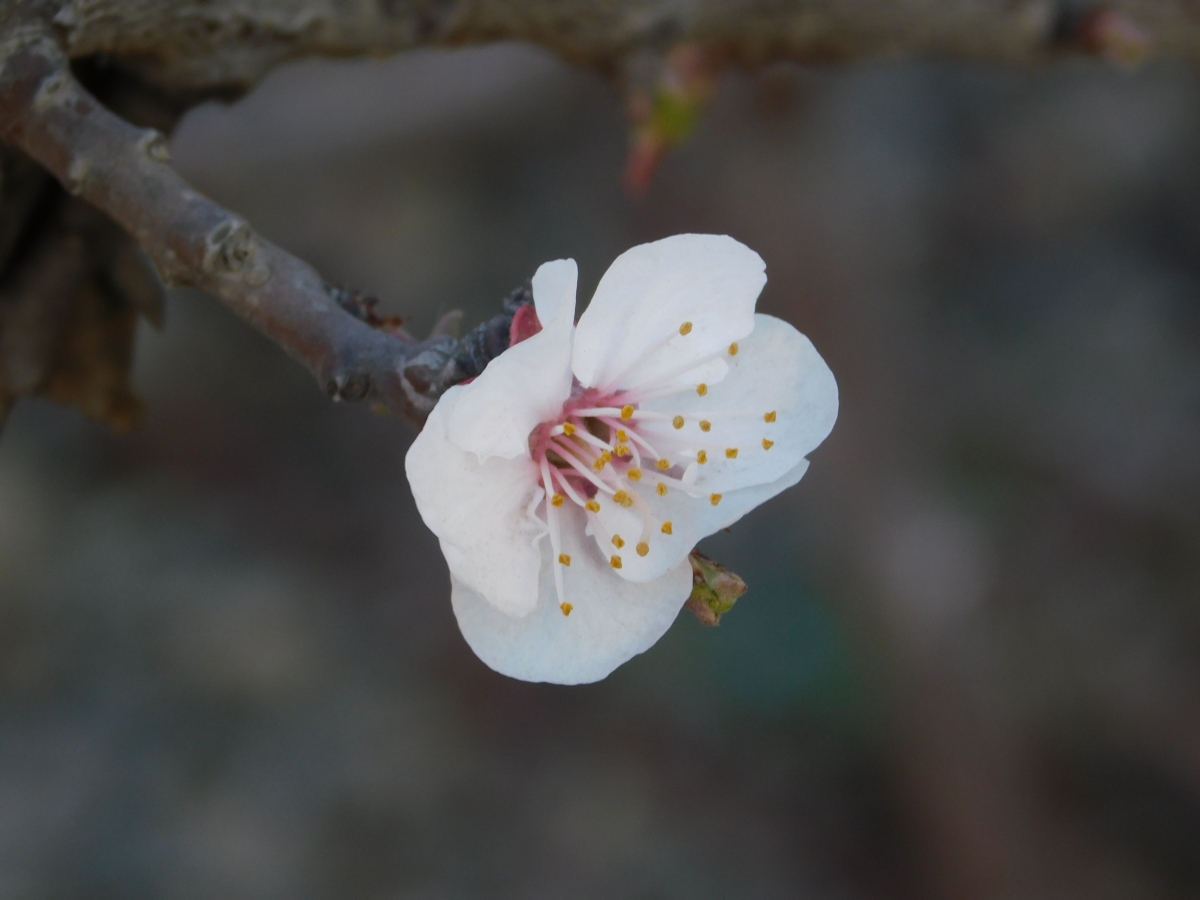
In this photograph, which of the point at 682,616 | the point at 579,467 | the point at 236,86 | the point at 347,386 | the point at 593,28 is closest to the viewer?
the point at 347,386

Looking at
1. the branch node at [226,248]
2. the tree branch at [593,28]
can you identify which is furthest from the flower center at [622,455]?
the tree branch at [593,28]

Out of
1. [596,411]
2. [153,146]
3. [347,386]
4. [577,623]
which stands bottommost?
[577,623]

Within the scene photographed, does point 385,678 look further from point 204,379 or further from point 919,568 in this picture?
point 919,568

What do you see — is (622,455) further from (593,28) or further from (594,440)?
(593,28)

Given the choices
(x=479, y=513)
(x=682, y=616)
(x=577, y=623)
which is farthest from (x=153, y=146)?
(x=682, y=616)

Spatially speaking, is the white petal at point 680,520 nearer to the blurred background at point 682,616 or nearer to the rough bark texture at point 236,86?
the rough bark texture at point 236,86

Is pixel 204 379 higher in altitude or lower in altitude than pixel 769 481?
lower

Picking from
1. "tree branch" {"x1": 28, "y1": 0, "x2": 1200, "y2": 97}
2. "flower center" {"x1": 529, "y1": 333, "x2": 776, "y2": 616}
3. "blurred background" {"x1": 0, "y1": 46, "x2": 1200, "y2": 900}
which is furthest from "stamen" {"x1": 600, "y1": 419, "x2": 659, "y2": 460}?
"blurred background" {"x1": 0, "y1": 46, "x2": 1200, "y2": 900}

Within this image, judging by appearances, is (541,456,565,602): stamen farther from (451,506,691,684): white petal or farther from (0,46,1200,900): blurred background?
(0,46,1200,900): blurred background

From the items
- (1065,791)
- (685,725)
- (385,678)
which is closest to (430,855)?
(385,678)
